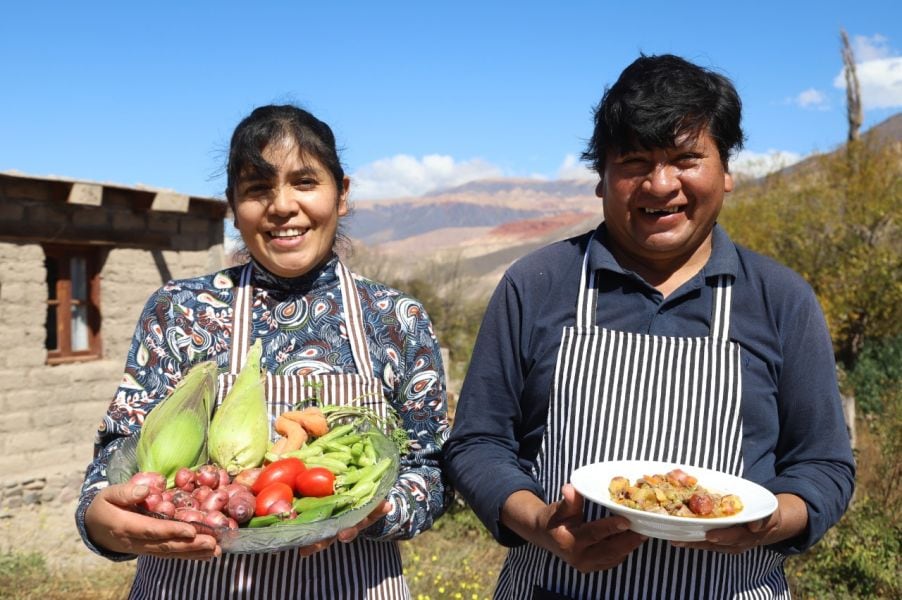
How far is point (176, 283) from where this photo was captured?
98.0 inches

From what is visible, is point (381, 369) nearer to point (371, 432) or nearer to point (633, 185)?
point (371, 432)

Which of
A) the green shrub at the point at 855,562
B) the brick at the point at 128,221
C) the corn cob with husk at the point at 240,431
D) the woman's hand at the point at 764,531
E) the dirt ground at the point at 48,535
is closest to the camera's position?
the woman's hand at the point at 764,531

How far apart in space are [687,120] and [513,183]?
171 meters

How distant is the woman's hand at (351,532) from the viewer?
1943mm

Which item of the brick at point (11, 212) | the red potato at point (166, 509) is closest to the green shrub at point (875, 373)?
the brick at point (11, 212)

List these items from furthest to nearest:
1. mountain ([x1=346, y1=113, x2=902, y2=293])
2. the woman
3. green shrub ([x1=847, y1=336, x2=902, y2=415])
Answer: mountain ([x1=346, y1=113, x2=902, y2=293]), green shrub ([x1=847, y1=336, x2=902, y2=415]), the woman

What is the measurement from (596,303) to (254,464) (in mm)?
982

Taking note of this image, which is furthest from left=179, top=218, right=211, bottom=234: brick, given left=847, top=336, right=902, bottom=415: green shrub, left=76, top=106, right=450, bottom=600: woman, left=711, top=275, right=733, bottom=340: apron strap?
left=847, top=336, right=902, bottom=415: green shrub

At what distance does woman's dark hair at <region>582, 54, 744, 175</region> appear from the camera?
2043mm

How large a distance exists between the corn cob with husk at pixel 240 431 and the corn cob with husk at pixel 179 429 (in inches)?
1.5

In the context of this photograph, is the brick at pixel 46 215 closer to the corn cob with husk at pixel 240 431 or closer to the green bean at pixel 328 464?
the corn cob with husk at pixel 240 431

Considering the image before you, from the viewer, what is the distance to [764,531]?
6.06 feet

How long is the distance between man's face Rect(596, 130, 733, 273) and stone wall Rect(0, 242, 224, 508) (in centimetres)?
835

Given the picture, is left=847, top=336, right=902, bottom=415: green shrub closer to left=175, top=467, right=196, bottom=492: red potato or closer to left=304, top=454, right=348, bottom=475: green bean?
left=304, top=454, right=348, bottom=475: green bean
